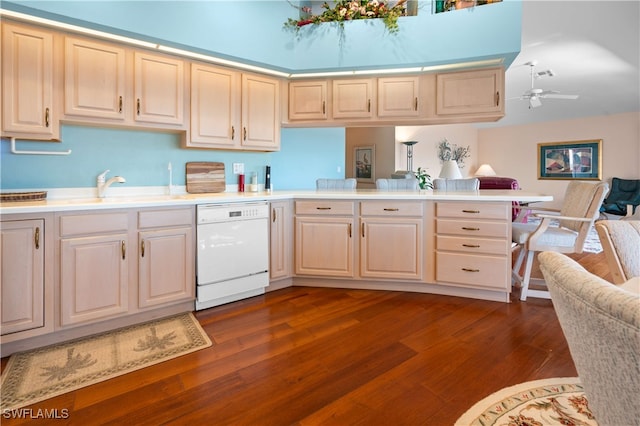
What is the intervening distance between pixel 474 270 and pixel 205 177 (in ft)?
8.44

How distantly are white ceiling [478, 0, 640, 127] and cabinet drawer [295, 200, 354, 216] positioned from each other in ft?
10.2

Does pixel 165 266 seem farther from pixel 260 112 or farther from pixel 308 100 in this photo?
pixel 308 100

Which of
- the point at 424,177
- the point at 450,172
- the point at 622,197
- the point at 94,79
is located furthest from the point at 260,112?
the point at 622,197

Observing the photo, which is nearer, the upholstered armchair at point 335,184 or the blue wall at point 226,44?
the blue wall at point 226,44

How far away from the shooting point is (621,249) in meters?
1.07

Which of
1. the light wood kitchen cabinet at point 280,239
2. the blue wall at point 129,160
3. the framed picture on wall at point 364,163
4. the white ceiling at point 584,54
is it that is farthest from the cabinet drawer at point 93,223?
the framed picture on wall at point 364,163

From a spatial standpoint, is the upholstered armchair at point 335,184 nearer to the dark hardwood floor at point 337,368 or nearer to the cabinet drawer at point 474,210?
the cabinet drawer at point 474,210

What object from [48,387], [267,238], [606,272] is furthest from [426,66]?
[48,387]

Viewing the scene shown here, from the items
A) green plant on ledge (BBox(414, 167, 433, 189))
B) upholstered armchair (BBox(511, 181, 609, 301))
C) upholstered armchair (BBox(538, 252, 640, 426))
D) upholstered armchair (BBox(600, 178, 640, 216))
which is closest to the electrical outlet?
upholstered armchair (BBox(511, 181, 609, 301))

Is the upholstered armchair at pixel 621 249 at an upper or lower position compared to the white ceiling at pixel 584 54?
lower

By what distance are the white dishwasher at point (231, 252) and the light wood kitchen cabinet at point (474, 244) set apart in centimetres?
154

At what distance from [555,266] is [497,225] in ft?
8.16

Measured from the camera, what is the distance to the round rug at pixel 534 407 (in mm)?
1431

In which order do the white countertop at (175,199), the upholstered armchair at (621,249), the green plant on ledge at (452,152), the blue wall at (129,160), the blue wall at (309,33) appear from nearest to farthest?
1. the upholstered armchair at (621,249)
2. the white countertop at (175,199)
3. the blue wall at (129,160)
4. the blue wall at (309,33)
5. the green plant on ledge at (452,152)
